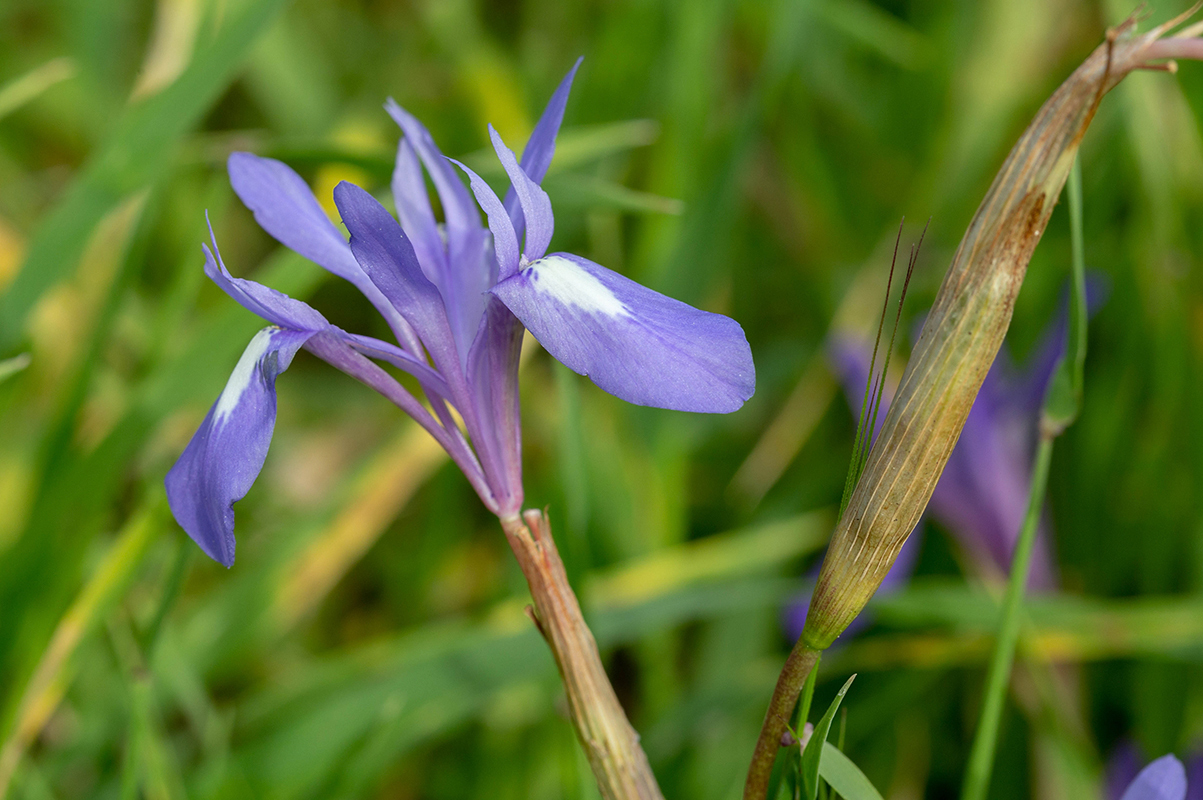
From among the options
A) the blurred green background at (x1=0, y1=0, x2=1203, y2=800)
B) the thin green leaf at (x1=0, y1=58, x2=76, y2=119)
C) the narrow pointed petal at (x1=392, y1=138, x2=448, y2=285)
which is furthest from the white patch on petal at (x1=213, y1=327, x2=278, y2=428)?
the thin green leaf at (x1=0, y1=58, x2=76, y2=119)

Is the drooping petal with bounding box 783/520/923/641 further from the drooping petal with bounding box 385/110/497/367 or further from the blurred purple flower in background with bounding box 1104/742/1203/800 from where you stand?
the drooping petal with bounding box 385/110/497/367

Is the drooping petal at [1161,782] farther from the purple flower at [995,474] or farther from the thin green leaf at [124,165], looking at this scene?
the thin green leaf at [124,165]

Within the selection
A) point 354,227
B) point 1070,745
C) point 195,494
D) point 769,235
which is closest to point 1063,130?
point 354,227

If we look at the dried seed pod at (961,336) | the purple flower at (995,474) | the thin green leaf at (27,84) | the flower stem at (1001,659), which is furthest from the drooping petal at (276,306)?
the purple flower at (995,474)

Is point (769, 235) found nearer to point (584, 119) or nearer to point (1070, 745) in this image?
point (584, 119)

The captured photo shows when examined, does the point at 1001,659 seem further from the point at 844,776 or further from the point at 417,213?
the point at 417,213
